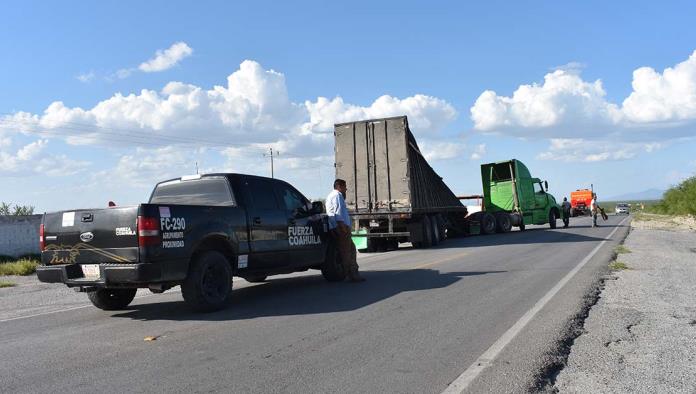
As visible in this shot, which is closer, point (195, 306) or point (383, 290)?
point (195, 306)

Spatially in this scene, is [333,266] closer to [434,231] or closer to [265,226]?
[265,226]

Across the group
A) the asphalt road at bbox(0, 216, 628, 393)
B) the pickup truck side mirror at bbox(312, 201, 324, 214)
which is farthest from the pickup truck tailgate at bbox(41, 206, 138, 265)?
the pickup truck side mirror at bbox(312, 201, 324, 214)

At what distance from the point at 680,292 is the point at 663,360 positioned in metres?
Result: 4.50

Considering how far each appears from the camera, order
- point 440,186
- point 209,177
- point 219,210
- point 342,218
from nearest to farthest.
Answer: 1. point 219,210
2. point 209,177
3. point 342,218
4. point 440,186

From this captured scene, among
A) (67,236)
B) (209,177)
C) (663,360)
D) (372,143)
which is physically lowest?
(663,360)

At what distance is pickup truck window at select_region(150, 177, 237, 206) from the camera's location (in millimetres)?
8805

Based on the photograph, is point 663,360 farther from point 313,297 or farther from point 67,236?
point 67,236

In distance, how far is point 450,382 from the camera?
15.4 feet

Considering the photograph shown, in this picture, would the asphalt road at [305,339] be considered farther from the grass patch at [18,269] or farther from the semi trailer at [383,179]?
the semi trailer at [383,179]

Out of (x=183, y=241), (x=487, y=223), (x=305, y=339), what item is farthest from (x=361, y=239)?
(x=305, y=339)

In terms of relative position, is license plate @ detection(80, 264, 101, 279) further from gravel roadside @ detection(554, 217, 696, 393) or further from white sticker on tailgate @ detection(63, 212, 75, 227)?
gravel roadside @ detection(554, 217, 696, 393)

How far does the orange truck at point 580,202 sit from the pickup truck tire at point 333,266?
50.7 meters

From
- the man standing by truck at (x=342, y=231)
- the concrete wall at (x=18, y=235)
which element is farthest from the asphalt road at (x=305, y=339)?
the concrete wall at (x=18, y=235)


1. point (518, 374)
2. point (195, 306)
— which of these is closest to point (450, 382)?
point (518, 374)
